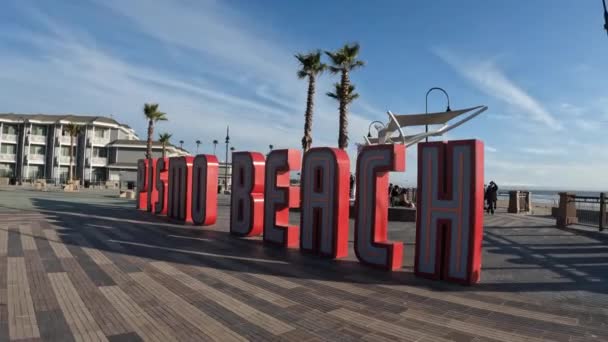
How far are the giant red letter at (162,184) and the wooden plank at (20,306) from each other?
36.5ft

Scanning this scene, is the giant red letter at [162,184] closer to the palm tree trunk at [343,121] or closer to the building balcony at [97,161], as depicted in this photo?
the palm tree trunk at [343,121]

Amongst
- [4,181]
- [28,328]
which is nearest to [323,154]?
[28,328]

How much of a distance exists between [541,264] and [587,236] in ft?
21.4

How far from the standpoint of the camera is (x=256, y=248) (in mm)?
10633

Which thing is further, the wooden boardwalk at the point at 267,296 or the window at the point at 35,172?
the window at the point at 35,172

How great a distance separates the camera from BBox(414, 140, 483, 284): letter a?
724cm

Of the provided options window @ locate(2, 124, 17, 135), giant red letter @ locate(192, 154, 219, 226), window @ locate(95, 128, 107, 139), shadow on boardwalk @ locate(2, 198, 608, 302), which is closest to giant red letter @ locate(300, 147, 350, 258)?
shadow on boardwalk @ locate(2, 198, 608, 302)

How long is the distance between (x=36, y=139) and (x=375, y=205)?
237ft

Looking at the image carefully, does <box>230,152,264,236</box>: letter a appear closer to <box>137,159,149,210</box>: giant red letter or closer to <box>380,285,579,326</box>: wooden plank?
<box>380,285,579,326</box>: wooden plank

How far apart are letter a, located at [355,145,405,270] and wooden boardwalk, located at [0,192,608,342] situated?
392 mm

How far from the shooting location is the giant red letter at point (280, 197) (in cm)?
1106

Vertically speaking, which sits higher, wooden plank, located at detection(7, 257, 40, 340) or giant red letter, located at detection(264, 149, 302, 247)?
giant red letter, located at detection(264, 149, 302, 247)

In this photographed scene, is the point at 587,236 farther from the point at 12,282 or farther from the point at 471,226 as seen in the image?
the point at 12,282

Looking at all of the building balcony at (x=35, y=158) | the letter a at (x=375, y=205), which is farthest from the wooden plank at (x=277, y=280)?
the building balcony at (x=35, y=158)
